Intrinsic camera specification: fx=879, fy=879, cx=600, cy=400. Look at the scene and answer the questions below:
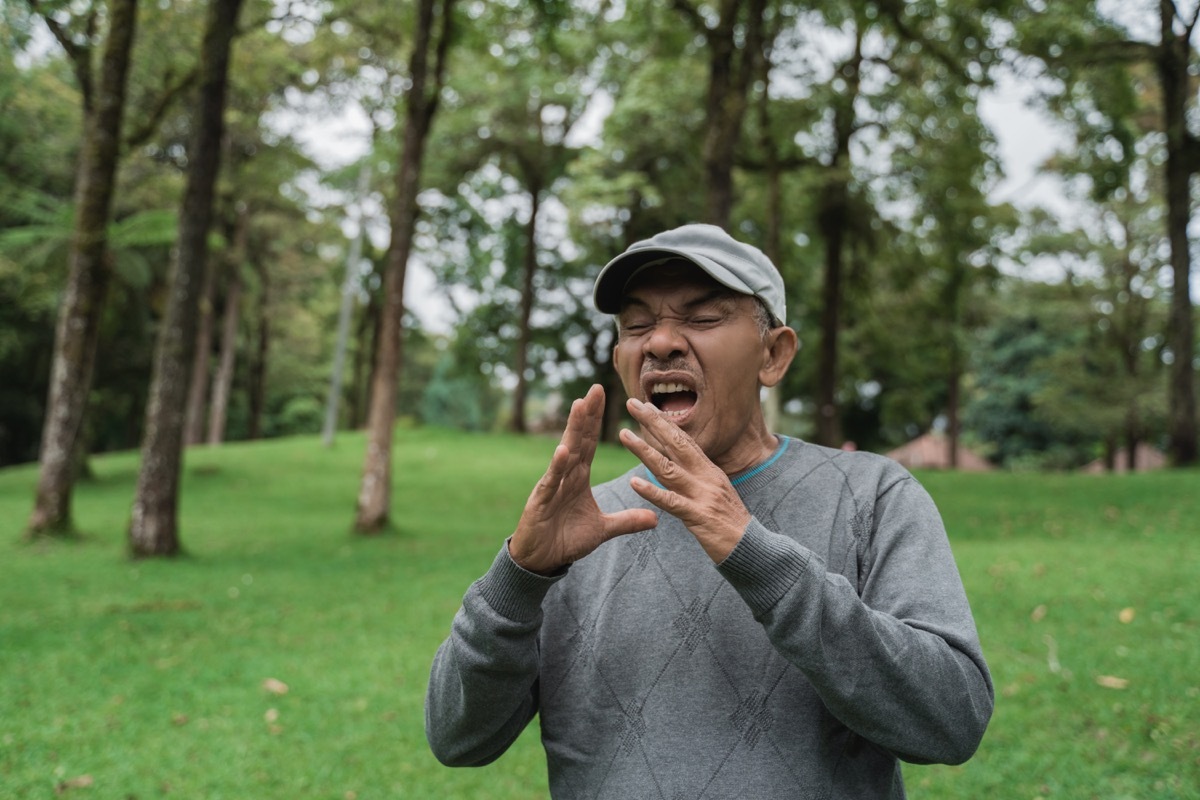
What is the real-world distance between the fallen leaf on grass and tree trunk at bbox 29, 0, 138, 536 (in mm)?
7390

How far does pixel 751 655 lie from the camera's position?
67.2 inches

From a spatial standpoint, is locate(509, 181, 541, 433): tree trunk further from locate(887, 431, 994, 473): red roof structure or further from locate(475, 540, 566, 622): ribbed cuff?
locate(475, 540, 566, 622): ribbed cuff

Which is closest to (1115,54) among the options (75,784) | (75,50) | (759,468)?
(75,50)

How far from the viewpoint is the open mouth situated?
1.89m

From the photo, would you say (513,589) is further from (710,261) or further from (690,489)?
(710,261)

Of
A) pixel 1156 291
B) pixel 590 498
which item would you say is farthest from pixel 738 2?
pixel 1156 291

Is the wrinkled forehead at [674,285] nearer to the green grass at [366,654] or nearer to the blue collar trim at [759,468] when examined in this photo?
the blue collar trim at [759,468]

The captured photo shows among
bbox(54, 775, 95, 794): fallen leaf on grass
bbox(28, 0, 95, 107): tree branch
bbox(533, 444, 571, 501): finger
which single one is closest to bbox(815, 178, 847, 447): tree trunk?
bbox(28, 0, 95, 107): tree branch

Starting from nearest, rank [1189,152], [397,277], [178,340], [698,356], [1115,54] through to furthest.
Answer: [698,356] → [178,340] → [397,277] → [1115,54] → [1189,152]

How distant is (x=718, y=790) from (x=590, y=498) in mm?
601

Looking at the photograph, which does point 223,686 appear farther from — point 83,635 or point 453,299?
point 453,299

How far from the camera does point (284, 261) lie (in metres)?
32.8

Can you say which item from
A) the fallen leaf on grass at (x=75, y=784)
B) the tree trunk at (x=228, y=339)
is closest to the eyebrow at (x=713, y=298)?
the fallen leaf on grass at (x=75, y=784)

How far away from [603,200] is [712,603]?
46.3ft
